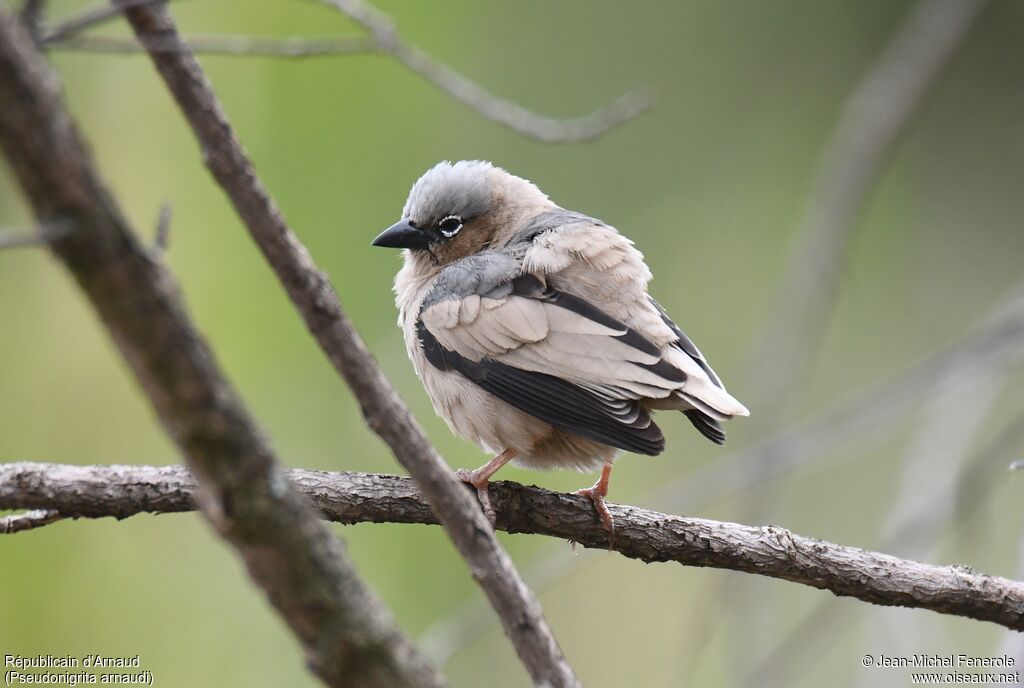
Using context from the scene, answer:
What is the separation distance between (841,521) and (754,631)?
3.05m

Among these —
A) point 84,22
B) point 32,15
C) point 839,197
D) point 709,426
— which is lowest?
point 32,15

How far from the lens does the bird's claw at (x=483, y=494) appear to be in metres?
3.53

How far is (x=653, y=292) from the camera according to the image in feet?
24.5

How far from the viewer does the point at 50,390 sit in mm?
5902

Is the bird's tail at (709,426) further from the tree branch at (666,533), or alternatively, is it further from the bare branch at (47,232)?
the bare branch at (47,232)

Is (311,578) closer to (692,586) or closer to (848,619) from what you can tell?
(848,619)

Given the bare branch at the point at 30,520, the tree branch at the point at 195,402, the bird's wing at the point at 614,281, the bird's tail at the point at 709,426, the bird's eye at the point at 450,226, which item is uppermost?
the bird's eye at the point at 450,226

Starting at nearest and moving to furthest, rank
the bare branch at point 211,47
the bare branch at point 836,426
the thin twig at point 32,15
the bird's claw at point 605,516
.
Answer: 1. the thin twig at point 32,15
2. the bare branch at point 211,47
3. the bird's claw at point 605,516
4. the bare branch at point 836,426

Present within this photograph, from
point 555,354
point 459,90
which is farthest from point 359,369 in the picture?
point 555,354

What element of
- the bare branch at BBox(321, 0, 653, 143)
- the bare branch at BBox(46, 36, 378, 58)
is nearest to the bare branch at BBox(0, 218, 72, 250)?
the bare branch at BBox(46, 36, 378, 58)

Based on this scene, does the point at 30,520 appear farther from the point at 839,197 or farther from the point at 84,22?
the point at 839,197

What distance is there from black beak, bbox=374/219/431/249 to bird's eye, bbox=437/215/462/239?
0.24 ft

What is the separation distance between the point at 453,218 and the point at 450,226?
0.14ft

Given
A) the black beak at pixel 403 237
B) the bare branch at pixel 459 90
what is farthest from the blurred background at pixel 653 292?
the bare branch at pixel 459 90
